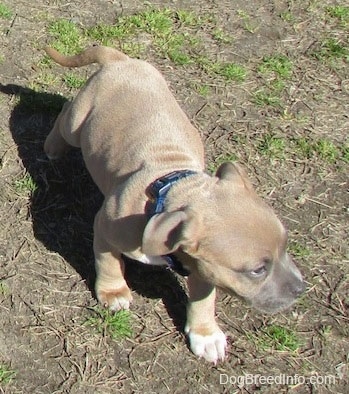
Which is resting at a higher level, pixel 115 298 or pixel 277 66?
pixel 277 66

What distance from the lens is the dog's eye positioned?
139 inches

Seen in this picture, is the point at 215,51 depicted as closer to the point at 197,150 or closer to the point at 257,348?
the point at 197,150

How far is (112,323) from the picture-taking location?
4418mm

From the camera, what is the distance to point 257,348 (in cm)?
439

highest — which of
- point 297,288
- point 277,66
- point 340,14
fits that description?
point 297,288

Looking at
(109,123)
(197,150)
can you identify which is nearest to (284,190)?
(197,150)

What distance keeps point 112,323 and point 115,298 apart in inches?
5.9

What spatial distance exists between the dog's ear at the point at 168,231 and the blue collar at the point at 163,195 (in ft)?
0.56

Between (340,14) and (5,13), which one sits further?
(340,14)

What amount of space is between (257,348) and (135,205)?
4.02ft

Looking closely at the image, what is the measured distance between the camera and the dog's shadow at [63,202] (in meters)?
4.63

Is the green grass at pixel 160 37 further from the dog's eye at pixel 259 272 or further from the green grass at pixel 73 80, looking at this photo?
the dog's eye at pixel 259 272

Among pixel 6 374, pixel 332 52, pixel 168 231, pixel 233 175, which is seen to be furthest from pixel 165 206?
pixel 332 52

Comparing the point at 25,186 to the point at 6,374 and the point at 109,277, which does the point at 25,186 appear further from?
the point at 6,374
